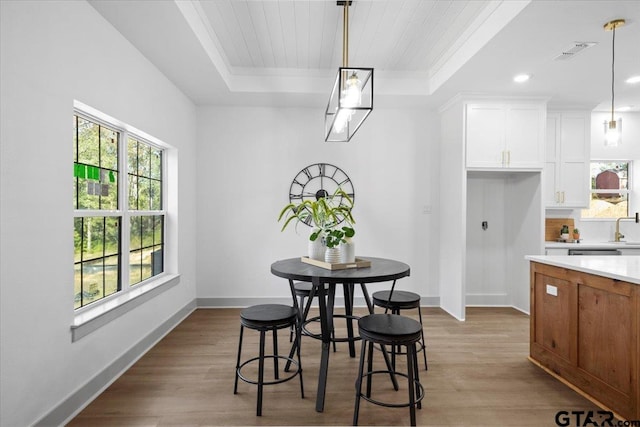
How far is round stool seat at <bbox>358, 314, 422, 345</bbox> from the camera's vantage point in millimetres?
1958

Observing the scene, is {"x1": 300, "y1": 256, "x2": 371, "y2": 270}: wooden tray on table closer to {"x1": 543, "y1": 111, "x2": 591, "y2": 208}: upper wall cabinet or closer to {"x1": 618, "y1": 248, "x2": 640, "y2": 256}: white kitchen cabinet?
{"x1": 543, "y1": 111, "x2": 591, "y2": 208}: upper wall cabinet

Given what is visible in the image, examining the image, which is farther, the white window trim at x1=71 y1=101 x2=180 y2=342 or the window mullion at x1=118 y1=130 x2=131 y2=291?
the window mullion at x1=118 y1=130 x2=131 y2=291

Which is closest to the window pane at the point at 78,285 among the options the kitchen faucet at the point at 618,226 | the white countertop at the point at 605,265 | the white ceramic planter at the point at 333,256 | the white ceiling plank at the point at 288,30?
the white ceramic planter at the point at 333,256

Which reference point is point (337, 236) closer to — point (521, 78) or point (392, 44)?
point (392, 44)

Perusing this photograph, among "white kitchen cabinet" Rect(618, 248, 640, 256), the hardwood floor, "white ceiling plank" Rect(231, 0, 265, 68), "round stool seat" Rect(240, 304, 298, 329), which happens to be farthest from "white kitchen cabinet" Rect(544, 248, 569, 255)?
"white ceiling plank" Rect(231, 0, 265, 68)

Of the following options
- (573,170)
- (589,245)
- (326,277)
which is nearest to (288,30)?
(326,277)

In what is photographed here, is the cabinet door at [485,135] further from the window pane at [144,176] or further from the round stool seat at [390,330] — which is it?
the window pane at [144,176]

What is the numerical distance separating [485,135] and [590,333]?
7.98ft

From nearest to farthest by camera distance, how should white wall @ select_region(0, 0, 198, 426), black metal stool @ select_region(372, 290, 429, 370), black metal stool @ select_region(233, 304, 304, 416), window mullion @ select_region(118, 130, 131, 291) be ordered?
white wall @ select_region(0, 0, 198, 426), black metal stool @ select_region(233, 304, 304, 416), black metal stool @ select_region(372, 290, 429, 370), window mullion @ select_region(118, 130, 131, 291)

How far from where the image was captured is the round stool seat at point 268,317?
2244 mm

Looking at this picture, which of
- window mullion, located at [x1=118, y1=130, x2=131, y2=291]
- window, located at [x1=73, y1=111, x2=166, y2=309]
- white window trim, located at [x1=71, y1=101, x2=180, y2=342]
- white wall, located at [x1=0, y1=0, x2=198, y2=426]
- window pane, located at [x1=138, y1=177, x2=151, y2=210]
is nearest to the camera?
white wall, located at [x1=0, y1=0, x2=198, y2=426]

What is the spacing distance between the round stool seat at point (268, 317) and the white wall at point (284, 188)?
2.21 meters

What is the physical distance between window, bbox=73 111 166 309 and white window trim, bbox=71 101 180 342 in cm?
2

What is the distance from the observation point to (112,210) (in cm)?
284
